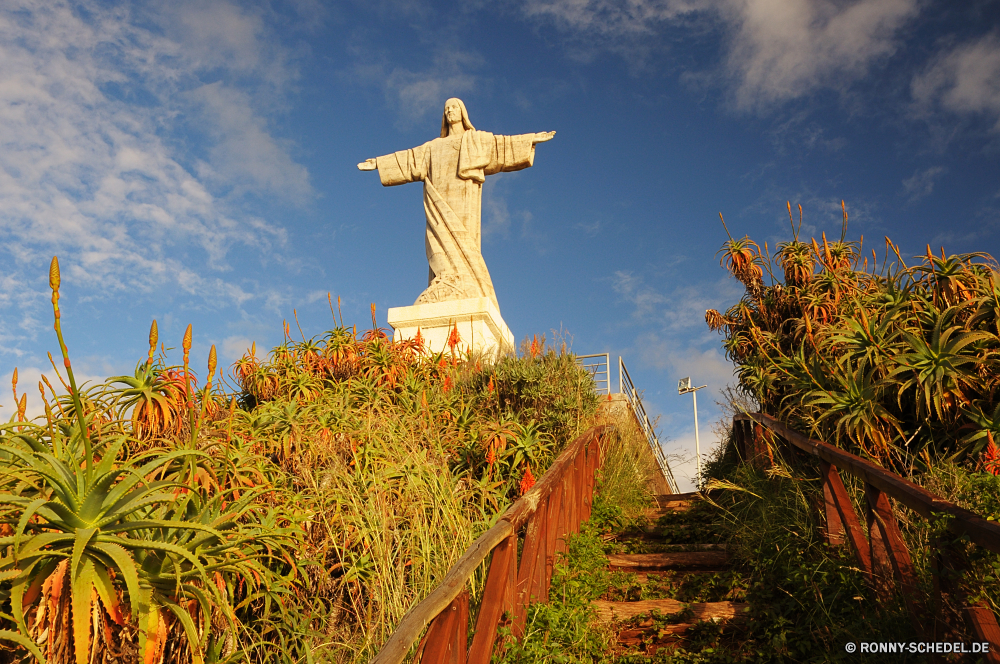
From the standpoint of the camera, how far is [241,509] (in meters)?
2.98

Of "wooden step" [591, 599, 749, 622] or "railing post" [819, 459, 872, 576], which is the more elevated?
"railing post" [819, 459, 872, 576]

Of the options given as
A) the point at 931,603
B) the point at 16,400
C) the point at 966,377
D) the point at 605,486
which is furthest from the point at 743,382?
the point at 16,400

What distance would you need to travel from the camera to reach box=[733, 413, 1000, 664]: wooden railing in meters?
2.55

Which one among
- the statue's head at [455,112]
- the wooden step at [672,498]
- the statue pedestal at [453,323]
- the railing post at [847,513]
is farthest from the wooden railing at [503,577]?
the statue's head at [455,112]

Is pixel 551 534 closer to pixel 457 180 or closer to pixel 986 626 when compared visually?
pixel 986 626

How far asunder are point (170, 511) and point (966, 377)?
463cm

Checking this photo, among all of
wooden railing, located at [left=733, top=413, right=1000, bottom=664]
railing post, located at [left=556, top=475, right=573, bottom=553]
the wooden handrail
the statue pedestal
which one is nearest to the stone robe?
the statue pedestal

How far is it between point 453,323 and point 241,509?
7168 mm

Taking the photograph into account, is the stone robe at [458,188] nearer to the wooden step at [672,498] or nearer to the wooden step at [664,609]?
the wooden step at [672,498]

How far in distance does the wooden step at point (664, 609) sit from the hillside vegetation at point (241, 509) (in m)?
1.01

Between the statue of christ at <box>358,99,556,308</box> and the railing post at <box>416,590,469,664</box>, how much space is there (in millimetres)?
8256

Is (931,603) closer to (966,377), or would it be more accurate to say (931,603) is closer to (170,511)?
(966,377)

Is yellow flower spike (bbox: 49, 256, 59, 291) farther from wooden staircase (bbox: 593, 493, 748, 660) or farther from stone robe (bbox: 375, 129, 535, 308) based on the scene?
stone robe (bbox: 375, 129, 535, 308)

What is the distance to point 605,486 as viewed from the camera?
22.7ft
